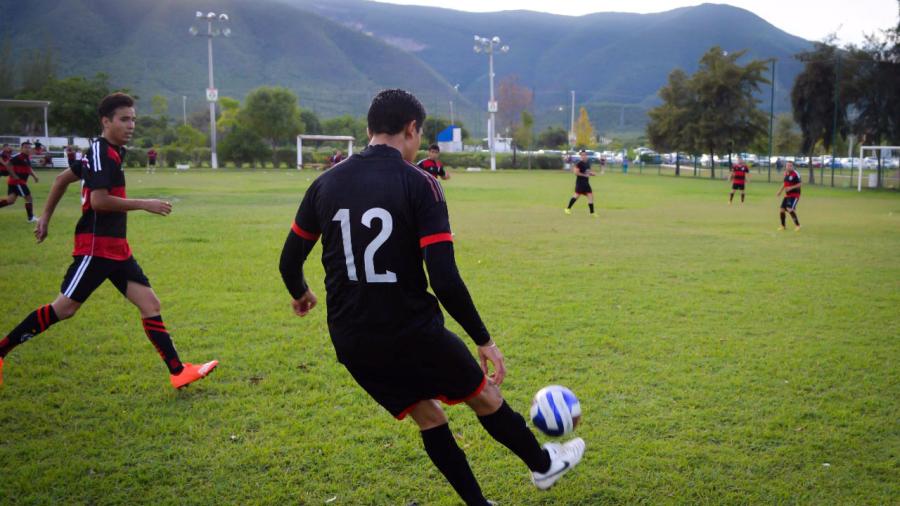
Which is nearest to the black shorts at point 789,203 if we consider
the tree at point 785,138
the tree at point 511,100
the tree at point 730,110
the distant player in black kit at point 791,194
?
the distant player in black kit at point 791,194

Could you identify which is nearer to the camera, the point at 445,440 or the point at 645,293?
the point at 445,440

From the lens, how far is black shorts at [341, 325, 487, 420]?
3.13 m

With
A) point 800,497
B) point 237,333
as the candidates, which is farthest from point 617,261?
point 800,497

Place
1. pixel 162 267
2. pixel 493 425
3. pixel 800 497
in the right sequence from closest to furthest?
pixel 493 425
pixel 800 497
pixel 162 267

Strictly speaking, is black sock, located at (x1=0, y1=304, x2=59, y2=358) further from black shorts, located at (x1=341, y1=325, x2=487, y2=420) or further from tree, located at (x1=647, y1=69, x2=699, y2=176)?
tree, located at (x1=647, y1=69, x2=699, y2=176)

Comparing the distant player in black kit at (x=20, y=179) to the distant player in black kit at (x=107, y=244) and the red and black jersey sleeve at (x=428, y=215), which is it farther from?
the red and black jersey sleeve at (x=428, y=215)

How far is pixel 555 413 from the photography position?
3779mm

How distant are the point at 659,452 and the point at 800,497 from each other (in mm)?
855

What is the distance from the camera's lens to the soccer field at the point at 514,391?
13.4 ft

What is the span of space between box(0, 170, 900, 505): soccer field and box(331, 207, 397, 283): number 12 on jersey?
154 cm

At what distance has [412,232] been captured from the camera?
311cm

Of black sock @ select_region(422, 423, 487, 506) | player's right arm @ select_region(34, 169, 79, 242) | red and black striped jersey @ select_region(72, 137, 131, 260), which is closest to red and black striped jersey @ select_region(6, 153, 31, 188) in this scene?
player's right arm @ select_region(34, 169, 79, 242)

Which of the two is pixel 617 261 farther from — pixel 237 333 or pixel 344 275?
pixel 344 275

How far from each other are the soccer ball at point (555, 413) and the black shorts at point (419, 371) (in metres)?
0.65
